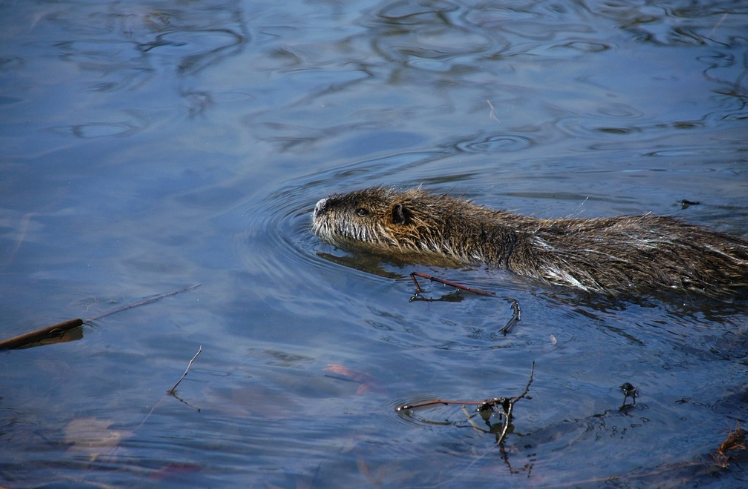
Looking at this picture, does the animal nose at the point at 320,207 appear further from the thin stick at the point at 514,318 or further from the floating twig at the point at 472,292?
the thin stick at the point at 514,318

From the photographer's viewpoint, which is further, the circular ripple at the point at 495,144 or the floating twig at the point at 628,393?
the circular ripple at the point at 495,144

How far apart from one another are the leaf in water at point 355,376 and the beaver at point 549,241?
137cm

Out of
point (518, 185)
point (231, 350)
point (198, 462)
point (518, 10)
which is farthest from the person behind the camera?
point (518, 10)

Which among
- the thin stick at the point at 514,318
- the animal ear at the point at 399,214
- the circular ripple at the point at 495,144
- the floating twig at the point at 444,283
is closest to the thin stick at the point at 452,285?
the floating twig at the point at 444,283

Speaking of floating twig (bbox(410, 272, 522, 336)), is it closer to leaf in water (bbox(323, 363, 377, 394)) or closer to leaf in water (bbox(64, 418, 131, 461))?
leaf in water (bbox(323, 363, 377, 394))

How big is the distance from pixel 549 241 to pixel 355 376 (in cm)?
159

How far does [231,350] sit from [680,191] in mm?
3625

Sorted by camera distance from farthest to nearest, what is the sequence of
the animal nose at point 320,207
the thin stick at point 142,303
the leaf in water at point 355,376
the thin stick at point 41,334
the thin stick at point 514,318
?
the animal nose at point 320,207
the thin stick at point 142,303
the thin stick at point 514,318
the thin stick at point 41,334
the leaf in water at point 355,376

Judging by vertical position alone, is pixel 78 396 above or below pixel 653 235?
below

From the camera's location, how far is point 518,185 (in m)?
6.05

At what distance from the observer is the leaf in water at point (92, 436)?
318cm

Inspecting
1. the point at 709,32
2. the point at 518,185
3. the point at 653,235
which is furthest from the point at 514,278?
the point at 709,32

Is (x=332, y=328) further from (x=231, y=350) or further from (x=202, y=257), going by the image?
(x=202, y=257)

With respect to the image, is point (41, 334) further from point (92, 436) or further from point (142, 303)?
point (92, 436)
